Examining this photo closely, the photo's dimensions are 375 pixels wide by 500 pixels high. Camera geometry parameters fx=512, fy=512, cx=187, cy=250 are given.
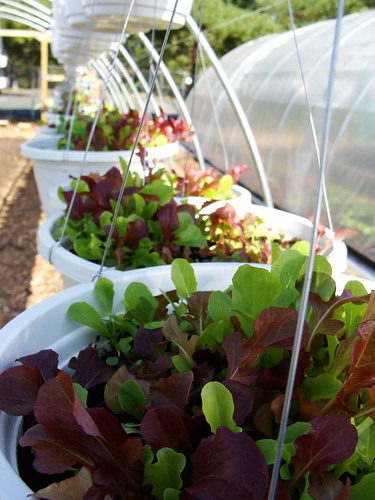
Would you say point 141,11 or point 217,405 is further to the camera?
point 141,11

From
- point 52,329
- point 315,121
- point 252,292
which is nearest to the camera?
point 252,292

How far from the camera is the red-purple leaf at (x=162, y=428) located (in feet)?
1.34

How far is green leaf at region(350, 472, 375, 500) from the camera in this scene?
391mm

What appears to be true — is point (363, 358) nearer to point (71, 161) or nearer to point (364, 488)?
point (364, 488)

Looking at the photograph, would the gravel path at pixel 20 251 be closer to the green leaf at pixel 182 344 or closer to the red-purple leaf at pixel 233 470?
the green leaf at pixel 182 344

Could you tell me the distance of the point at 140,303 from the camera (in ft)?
2.13

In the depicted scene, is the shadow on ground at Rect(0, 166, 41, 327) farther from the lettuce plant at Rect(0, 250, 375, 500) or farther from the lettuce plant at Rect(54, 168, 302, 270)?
the lettuce plant at Rect(0, 250, 375, 500)

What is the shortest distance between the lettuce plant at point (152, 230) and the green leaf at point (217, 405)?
479 mm

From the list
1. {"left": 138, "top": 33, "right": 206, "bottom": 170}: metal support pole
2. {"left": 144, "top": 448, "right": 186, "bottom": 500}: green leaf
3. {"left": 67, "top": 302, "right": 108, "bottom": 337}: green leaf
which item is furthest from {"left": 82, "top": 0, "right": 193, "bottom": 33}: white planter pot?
{"left": 144, "top": 448, "right": 186, "bottom": 500}: green leaf

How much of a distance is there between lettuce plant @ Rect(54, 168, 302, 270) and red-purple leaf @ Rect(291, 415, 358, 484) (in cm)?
49

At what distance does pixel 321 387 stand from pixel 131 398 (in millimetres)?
179

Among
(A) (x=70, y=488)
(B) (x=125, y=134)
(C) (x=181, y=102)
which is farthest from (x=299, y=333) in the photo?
(C) (x=181, y=102)

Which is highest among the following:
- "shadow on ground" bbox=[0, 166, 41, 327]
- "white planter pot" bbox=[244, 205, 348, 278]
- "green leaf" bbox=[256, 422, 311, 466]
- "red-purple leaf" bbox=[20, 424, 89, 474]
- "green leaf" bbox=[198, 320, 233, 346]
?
"green leaf" bbox=[198, 320, 233, 346]

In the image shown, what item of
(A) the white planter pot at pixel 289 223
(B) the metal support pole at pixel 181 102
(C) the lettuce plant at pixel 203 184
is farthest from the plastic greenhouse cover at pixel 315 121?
(A) the white planter pot at pixel 289 223
